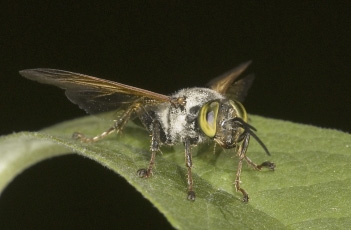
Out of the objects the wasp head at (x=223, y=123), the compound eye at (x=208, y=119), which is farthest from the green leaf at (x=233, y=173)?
the compound eye at (x=208, y=119)

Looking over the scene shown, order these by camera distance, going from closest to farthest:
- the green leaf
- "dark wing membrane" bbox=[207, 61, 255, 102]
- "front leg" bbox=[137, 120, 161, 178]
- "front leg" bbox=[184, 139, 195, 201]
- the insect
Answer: the green leaf, "front leg" bbox=[184, 139, 195, 201], "front leg" bbox=[137, 120, 161, 178], the insect, "dark wing membrane" bbox=[207, 61, 255, 102]

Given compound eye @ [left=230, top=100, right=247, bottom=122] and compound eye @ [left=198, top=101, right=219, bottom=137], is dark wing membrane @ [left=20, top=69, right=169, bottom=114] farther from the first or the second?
compound eye @ [left=230, top=100, right=247, bottom=122]

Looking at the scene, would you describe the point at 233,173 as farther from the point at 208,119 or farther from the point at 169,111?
the point at 169,111

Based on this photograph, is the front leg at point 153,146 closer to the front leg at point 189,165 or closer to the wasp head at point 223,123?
the front leg at point 189,165

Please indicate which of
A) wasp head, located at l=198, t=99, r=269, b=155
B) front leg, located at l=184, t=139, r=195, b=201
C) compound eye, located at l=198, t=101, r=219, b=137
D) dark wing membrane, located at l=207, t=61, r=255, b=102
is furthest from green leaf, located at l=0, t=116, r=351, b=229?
dark wing membrane, located at l=207, t=61, r=255, b=102

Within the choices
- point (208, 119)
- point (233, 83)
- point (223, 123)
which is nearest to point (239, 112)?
point (223, 123)

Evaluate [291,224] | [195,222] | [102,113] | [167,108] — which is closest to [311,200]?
[291,224]

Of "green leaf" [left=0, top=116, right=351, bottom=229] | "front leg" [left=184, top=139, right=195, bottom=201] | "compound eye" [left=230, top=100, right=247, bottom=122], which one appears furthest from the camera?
"compound eye" [left=230, top=100, right=247, bottom=122]
